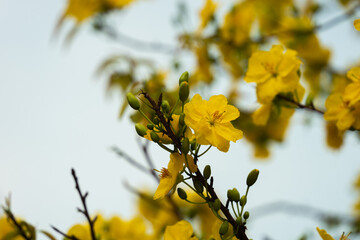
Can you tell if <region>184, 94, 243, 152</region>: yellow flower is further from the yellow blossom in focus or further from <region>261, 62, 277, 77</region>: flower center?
the yellow blossom in focus

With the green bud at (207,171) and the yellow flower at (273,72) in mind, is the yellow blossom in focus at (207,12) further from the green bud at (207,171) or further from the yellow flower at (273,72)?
the green bud at (207,171)

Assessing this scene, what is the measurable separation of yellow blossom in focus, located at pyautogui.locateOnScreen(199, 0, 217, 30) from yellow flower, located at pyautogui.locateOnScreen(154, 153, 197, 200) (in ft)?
4.57

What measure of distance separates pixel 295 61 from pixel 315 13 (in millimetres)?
1437

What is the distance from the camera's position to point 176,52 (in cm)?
214

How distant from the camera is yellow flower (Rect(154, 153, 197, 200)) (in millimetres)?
655

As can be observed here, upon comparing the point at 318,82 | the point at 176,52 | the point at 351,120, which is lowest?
the point at 351,120

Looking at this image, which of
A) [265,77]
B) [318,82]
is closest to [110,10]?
[318,82]

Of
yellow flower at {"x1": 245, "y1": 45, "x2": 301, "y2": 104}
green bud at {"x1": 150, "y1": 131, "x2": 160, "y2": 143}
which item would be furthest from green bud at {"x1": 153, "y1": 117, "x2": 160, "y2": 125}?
yellow flower at {"x1": 245, "y1": 45, "x2": 301, "y2": 104}

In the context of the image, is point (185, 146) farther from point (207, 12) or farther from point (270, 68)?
point (207, 12)

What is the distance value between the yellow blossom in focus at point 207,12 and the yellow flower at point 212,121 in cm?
130

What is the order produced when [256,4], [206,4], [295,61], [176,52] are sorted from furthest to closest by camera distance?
[256,4] → [176,52] → [206,4] → [295,61]

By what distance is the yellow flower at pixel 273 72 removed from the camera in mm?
974

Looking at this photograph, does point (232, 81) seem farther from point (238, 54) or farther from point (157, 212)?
point (157, 212)

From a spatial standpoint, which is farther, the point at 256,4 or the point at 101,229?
the point at 256,4
